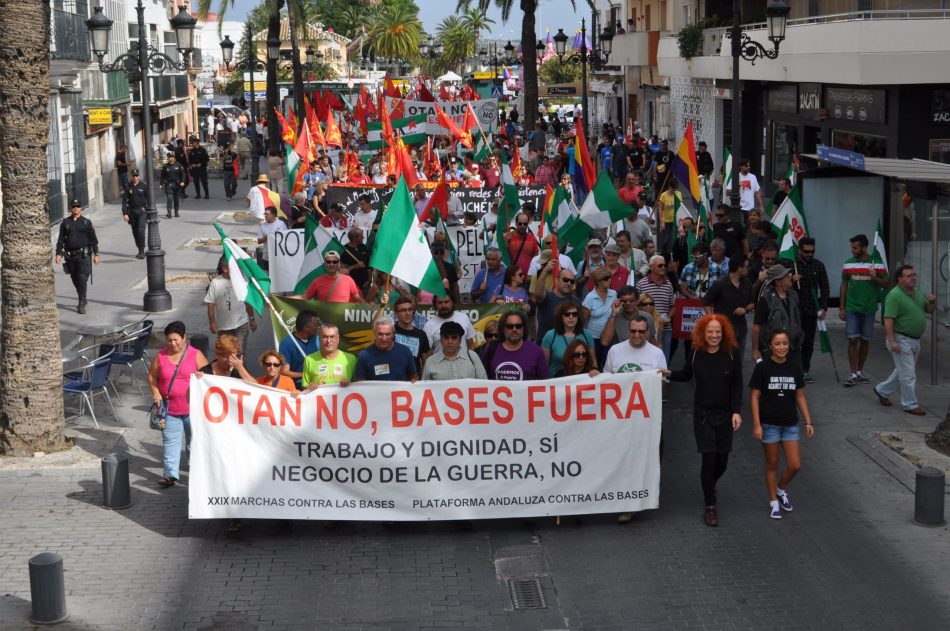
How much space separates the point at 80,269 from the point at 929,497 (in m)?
13.4

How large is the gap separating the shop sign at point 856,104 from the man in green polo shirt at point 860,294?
10965 millimetres

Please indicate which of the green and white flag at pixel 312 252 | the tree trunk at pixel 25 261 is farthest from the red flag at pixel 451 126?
the tree trunk at pixel 25 261

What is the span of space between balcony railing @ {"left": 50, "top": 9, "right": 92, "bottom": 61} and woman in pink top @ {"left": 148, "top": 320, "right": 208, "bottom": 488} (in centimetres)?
1733

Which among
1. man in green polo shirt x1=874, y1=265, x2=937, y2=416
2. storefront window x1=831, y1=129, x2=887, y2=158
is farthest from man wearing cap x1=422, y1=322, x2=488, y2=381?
storefront window x1=831, y1=129, x2=887, y2=158

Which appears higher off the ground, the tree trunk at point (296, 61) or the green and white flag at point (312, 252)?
the tree trunk at point (296, 61)

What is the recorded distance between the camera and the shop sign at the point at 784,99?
31.1m

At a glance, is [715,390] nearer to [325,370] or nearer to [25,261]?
[325,370]

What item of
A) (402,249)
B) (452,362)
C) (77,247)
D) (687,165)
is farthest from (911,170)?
(77,247)

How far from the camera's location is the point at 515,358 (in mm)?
10203

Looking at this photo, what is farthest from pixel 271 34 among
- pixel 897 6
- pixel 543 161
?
pixel 897 6

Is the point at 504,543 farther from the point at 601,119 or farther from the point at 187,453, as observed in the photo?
the point at 601,119

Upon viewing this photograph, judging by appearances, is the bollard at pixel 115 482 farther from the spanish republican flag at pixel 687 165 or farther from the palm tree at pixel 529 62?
the palm tree at pixel 529 62

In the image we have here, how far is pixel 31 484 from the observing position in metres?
11.2

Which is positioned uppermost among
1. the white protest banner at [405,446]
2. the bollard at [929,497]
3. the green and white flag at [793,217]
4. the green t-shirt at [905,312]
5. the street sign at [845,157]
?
the street sign at [845,157]
